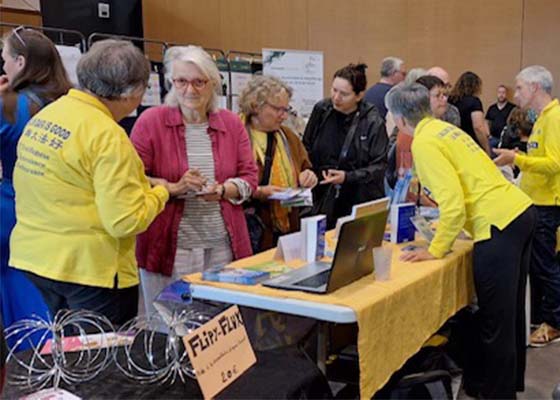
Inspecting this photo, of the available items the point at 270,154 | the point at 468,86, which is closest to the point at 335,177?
the point at 270,154

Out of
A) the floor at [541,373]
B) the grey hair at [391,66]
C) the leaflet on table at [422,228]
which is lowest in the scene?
the floor at [541,373]

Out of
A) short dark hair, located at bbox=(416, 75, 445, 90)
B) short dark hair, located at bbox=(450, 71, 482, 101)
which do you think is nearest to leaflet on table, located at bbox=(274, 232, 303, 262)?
short dark hair, located at bbox=(416, 75, 445, 90)

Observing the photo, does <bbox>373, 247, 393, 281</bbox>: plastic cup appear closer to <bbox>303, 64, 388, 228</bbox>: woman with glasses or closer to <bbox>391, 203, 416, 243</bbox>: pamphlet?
<bbox>391, 203, 416, 243</bbox>: pamphlet

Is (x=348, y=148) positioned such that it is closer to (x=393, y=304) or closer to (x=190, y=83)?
(x=190, y=83)

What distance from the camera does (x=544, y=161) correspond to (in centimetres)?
304

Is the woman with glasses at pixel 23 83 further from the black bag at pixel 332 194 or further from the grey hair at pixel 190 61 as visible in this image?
the black bag at pixel 332 194

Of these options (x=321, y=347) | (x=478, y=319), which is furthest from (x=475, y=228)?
(x=321, y=347)

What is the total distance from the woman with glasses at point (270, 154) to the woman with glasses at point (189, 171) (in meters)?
0.39

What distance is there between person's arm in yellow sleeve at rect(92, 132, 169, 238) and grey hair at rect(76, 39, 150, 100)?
5.5 inches

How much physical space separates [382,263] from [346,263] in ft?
0.54

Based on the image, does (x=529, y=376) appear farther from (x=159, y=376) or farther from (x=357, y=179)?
(x=159, y=376)

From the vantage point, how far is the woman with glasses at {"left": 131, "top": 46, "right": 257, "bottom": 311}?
2.08 m

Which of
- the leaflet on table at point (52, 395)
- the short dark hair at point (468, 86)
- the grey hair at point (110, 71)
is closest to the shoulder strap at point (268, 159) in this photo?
the grey hair at point (110, 71)

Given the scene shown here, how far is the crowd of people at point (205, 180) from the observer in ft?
5.24
